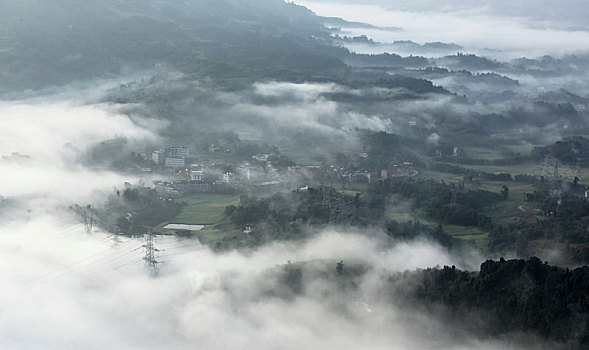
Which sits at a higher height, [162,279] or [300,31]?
[300,31]

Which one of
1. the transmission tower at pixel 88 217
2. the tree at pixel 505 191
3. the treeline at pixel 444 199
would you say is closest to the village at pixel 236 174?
the treeline at pixel 444 199

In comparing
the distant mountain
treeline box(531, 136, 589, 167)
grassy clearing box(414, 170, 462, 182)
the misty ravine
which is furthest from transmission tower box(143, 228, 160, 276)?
the distant mountain

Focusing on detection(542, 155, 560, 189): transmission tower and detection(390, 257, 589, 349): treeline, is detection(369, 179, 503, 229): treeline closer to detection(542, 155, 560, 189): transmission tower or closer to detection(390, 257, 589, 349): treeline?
detection(542, 155, 560, 189): transmission tower

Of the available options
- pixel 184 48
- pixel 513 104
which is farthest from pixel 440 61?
Answer: pixel 184 48

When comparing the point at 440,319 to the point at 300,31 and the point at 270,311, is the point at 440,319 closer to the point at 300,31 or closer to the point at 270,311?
the point at 270,311

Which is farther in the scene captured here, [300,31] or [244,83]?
[300,31]

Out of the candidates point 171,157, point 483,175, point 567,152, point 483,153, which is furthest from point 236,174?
point 567,152

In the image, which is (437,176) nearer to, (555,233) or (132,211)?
(555,233)

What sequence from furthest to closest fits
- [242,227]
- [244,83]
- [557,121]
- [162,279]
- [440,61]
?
[440,61] → [557,121] → [244,83] → [242,227] → [162,279]

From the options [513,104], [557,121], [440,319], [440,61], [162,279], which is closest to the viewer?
[440,319]
